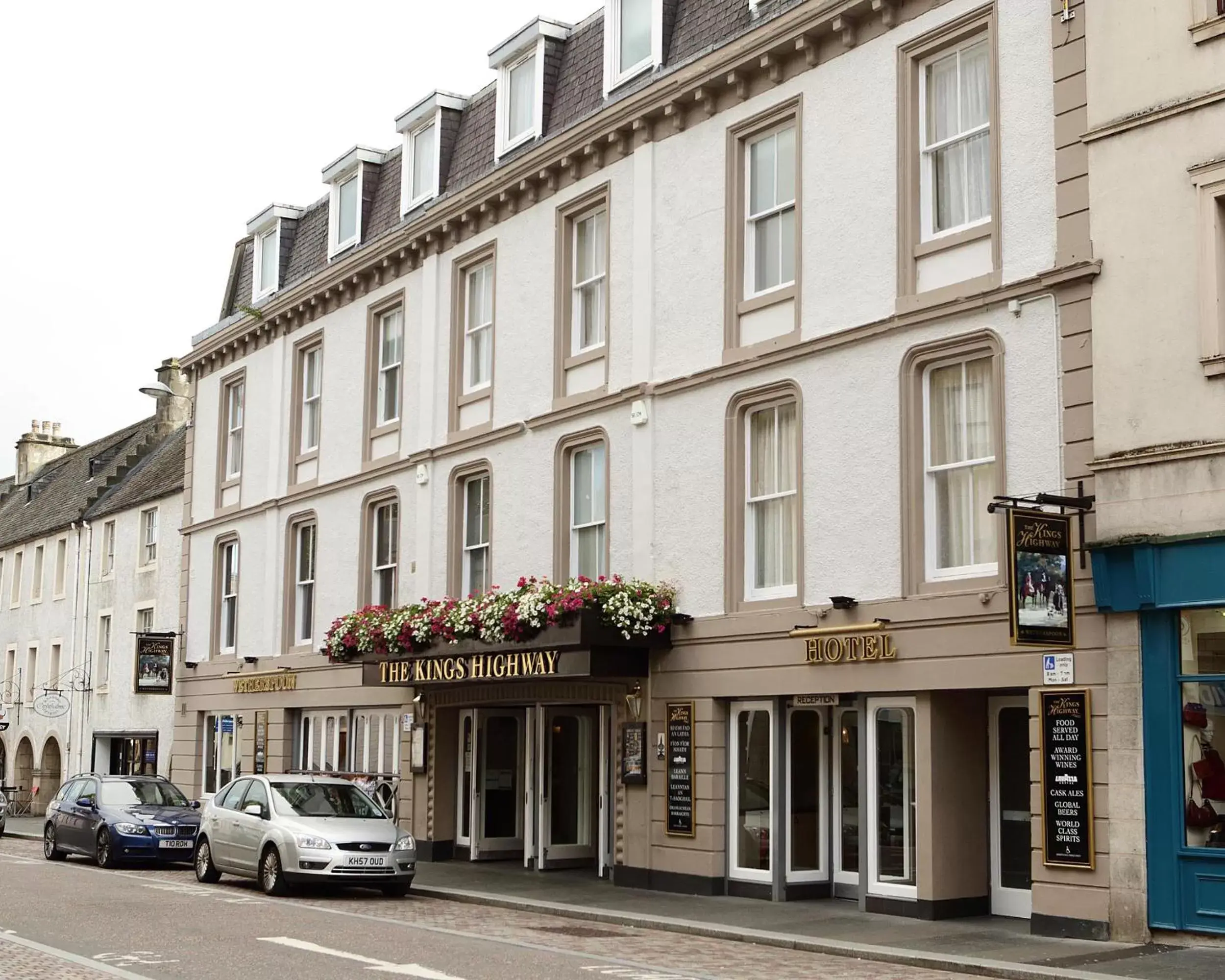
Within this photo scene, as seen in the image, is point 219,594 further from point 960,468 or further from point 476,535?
point 960,468

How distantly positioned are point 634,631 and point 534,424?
444cm

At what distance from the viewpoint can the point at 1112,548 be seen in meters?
14.2

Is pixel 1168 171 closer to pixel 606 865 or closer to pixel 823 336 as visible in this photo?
pixel 823 336

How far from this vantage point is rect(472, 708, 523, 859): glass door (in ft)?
79.9

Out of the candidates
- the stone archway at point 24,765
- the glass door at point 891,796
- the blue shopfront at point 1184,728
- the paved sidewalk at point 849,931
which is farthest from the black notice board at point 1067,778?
the stone archway at point 24,765

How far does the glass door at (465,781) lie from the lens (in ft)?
79.9

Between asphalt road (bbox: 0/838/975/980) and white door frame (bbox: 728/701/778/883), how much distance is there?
2.25 m

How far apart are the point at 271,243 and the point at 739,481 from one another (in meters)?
15.6

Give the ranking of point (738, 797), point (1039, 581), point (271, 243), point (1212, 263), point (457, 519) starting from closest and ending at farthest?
point (1212, 263), point (1039, 581), point (738, 797), point (457, 519), point (271, 243)

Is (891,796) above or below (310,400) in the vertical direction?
below

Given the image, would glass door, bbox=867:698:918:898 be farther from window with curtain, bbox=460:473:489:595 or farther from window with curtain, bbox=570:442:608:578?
window with curtain, bbox=460:473:489:595

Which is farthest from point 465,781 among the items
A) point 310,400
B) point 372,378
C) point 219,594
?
point 219,594

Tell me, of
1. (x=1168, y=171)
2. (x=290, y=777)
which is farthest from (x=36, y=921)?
(x=1168, y=171)

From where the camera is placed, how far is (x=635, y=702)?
20.1 m
